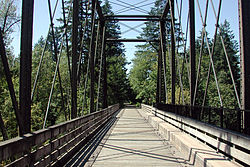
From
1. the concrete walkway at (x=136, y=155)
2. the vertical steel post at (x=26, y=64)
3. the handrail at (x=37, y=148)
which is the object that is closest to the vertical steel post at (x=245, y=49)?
the concrete walkway at (x=136, y=155)

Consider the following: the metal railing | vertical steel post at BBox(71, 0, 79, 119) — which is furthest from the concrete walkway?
vertical steel post at BBox(71, 0, 79, 119)

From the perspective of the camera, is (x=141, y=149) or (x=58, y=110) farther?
(x=58, y=110)

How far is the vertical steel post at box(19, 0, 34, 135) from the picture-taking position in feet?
14.6

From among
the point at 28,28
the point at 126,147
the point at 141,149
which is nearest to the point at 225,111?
the point at 141,149

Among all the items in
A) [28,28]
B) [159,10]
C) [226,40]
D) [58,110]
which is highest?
[159,10]

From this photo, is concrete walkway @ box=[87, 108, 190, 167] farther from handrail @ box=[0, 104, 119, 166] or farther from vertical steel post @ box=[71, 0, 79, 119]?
vertical steel post @ box=[71, 0, 79, 119]

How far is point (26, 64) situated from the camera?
4.52 meters

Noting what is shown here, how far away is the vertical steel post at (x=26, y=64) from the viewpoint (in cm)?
444

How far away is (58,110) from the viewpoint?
37.1m

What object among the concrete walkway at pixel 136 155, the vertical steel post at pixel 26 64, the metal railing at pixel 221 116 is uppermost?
the vertical steel post at pixel 26 64

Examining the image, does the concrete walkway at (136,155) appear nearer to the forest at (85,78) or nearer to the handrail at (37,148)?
the handrail at (37,148)

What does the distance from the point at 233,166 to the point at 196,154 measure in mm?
1158

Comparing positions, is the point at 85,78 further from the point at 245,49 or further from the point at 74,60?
the point at 245,49

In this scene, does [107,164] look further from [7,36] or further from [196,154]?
[7,36]
